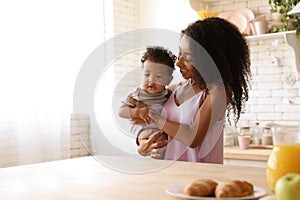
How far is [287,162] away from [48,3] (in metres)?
2.80

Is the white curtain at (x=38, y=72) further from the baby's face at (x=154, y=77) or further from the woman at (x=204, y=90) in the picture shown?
the baby's face at (x=154, y=77)

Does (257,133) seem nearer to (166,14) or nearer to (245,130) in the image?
(245,130)

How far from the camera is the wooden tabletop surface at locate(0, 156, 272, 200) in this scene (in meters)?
1.34

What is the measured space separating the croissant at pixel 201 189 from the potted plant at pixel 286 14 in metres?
2.37

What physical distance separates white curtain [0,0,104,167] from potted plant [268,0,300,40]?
152cm

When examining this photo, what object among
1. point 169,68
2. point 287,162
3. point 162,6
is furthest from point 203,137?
point 162,6

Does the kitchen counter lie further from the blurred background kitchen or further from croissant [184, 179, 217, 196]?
croissant [184, 179, 217, 196]

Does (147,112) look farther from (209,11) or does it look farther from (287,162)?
(209,11)

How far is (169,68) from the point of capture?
5.85 feet

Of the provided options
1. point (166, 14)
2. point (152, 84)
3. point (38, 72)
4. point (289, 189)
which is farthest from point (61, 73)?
point (289, 189)

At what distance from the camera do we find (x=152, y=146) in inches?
76.4

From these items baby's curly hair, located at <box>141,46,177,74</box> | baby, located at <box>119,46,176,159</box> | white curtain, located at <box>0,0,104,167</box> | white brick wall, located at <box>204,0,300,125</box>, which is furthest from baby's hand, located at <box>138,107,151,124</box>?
white brick wall, located at <box>204,0,300,125</box>

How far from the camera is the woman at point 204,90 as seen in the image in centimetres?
186

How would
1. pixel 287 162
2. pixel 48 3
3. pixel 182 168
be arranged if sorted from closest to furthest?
pixel 287 162 < pixel 182 168 < pixel 48 3
